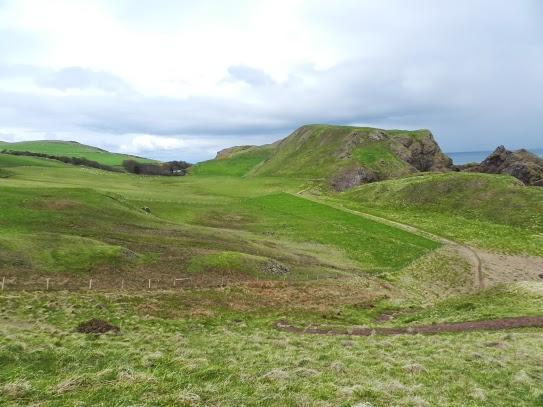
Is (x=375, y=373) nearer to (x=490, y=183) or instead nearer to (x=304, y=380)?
(x=304, y=380)

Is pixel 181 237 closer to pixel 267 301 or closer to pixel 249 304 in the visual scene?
pixel 267 301

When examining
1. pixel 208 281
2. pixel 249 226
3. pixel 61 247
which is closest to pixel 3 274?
pixel 61 247

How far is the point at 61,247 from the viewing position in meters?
54.2

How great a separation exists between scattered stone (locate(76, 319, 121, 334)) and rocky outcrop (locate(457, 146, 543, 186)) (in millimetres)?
147024

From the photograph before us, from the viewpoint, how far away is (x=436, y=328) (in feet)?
125

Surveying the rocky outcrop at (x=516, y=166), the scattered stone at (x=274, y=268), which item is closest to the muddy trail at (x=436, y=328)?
the scattered stone at (x=274, y=268)

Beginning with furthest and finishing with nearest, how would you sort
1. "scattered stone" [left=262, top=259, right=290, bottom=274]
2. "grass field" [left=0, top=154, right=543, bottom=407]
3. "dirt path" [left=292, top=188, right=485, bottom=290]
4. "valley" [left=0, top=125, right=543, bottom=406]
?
"dirt path" [left=292, top=188, right=485, bottom=290], "scattered stone" [left=262, top=259, right=290, bottom=274], "valley" [left=0, top=125, right=543, bottom=406], "grass field" [left=0, top=154, right=543, bottom=407]

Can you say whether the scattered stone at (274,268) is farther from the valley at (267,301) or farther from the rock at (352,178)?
the rock at (352,178)

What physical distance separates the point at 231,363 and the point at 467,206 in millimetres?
111653

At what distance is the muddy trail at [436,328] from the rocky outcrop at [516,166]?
12462 cm

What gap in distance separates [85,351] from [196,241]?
149 feet

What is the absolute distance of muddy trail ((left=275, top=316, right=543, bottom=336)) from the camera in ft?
121

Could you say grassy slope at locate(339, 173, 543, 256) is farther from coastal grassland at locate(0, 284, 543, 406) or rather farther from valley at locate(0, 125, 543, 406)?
coastal grassland at locate(0, 284, 543, 406)

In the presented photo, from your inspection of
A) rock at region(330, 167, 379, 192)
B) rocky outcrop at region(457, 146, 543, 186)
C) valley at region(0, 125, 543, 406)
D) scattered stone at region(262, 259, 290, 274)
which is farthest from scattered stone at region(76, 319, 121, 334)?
rocky outcrop at region(457, 146, 543, 186)
